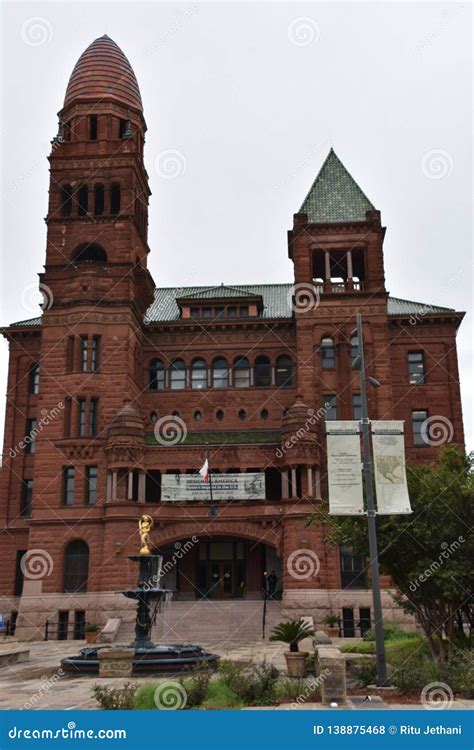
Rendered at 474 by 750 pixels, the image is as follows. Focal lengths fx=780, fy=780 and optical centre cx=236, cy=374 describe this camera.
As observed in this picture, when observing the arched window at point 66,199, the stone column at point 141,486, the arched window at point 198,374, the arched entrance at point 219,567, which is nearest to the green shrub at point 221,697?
the stone column at point 141,486

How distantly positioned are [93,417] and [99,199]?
1539 cm

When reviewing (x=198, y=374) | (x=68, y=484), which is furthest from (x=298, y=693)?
(x=198, y=374)

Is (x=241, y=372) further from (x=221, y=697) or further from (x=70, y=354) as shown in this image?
(x=221, y=697)

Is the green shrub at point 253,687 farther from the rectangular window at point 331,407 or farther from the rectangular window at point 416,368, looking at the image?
the rectangular window at point 416,368

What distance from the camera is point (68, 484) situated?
4538cm

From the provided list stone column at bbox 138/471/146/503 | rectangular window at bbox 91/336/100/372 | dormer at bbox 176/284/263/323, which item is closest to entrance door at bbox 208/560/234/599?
stone column at bbox 138/471/146/503

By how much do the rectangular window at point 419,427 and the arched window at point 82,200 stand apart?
82.9 feet

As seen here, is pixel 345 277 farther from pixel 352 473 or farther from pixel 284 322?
pixel 352 473

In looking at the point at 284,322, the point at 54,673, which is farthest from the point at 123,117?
the point at 54,673

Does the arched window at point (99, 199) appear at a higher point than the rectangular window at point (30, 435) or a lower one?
higher

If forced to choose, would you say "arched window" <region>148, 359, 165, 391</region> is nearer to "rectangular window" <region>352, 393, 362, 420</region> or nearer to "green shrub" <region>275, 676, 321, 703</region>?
"rectangular window" <region>352, 393, 362, 420</region>

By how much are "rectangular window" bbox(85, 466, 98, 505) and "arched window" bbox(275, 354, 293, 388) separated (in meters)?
13.7

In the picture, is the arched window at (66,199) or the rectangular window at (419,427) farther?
the arched window at (66,199)

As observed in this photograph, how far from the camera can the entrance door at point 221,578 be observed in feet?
154
